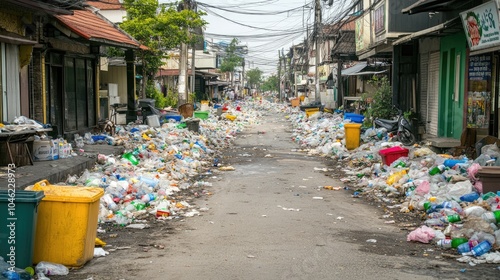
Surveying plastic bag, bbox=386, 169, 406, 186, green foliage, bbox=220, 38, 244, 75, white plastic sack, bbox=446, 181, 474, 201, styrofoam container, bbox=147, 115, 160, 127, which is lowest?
plastic bag, bbox=386, 169, 406, 186

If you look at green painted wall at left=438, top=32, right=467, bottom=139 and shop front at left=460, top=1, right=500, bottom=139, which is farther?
green painted wall at left=438, top=32, right=467, bottom=139

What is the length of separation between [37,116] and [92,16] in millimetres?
6627

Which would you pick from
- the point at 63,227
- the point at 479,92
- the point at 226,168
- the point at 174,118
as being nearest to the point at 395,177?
the point at 479,92

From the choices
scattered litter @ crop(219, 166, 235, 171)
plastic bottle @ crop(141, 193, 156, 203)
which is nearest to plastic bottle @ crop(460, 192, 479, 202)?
plastic bottle @ crop(141, 193, 156, 203)

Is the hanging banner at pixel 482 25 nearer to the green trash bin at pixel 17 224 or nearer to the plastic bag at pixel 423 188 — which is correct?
the plastic bag at pixel 423 188

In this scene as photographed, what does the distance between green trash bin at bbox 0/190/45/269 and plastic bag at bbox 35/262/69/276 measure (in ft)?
0.53

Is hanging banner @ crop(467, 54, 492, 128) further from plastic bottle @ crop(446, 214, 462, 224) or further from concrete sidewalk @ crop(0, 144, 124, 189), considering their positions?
concrete sidewalk @ crop(0, 144, 124, 189)

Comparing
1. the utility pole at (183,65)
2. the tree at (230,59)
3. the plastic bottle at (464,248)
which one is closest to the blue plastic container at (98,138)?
the plastic bottle at (464,248)

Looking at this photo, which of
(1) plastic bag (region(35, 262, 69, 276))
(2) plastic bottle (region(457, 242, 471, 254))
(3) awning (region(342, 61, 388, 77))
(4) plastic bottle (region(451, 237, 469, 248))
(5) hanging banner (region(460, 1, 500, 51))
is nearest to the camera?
(1) plastic bag (region(35, 262, 69, 276))

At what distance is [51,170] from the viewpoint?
1114 cm

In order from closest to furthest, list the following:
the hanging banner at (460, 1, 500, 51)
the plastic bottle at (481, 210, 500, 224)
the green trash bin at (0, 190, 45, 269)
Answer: the green trash bin at (0, 190, 45, 269) → the plastic bottle at (481, 210, 500, 224) → the hanging banner at (460, 1, 500, 51)

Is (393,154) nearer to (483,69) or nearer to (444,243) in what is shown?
(483,69)

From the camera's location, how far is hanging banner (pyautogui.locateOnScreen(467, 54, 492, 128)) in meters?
14.7

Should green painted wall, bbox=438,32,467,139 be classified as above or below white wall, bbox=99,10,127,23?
below
